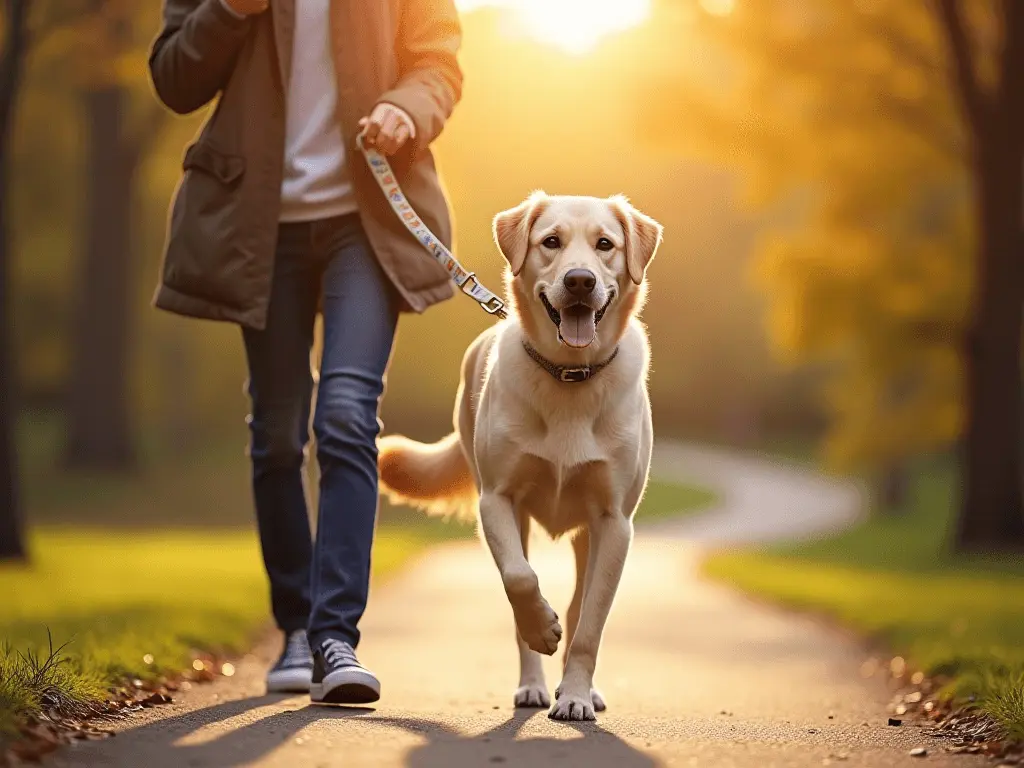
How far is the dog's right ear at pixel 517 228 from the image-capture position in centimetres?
432

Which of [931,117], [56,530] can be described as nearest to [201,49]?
[931,117]

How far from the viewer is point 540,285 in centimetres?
421

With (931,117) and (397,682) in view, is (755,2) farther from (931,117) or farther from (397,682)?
(397,682)

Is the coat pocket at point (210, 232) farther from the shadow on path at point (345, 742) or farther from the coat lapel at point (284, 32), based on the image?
the shadow on path at point (345, 742)

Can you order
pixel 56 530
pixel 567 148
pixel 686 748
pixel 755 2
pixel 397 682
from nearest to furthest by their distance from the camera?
pixel 686 748
pixel 397 682
pixel 755 2
pixel 56 530
pixel 567 148

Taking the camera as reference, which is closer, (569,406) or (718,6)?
(569,406)

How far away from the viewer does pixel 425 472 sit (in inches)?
206

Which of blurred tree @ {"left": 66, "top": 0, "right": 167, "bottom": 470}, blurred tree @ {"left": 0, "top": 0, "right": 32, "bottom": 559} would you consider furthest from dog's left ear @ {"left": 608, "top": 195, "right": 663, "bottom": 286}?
blurred tree @ {"left": 66, "top": 0, "right": 167, "bottom": 470}

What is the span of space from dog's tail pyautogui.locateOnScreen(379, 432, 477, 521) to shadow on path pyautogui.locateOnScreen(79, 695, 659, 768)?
57.4 inches

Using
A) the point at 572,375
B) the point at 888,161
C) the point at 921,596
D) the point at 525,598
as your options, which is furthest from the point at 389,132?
the point at 888,161

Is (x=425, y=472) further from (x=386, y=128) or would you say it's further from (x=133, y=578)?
(x=133, y=578)

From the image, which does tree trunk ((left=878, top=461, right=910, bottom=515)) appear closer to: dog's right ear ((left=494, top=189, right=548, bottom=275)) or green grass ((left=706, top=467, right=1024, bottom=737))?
green grass ((left=706, top=467, right=1024, bottom=737))

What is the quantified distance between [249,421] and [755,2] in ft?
33.5

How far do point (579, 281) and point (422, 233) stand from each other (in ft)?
1.98
